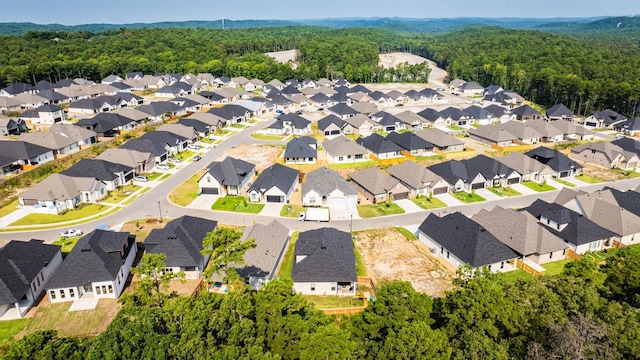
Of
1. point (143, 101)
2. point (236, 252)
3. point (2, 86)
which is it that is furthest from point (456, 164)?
point (2, 86)

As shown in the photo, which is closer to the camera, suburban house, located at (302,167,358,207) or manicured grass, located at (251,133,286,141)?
suburban house, located at (302,167,358,207)

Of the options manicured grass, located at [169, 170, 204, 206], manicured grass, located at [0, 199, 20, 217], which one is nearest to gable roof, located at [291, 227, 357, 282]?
manicured grass, located at [169, 170, 204, 206]

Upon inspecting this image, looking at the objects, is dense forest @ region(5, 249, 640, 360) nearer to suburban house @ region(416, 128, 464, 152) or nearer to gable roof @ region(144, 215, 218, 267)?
gable roof @ region(144, 215, 218, 267)

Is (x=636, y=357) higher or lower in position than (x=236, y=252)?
lower

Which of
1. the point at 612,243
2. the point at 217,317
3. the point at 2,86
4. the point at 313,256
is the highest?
the point at 2,86

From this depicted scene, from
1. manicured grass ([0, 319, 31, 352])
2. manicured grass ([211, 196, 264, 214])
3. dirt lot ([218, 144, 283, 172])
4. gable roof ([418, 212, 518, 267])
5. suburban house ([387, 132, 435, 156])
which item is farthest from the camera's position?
suburban house ([387, 132, 435, 156])

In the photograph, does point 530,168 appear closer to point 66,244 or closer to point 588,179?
point 588,179

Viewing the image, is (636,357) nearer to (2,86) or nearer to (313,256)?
(313,256)
